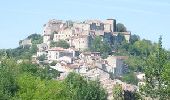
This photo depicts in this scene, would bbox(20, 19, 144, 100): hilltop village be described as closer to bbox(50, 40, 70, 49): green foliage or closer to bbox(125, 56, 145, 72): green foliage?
bbox(50, 40, 70, 49): green foliage

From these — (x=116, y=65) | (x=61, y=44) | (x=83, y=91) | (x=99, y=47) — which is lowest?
(x=116, y=65)

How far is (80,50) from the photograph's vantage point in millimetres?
146125

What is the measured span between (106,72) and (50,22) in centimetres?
3244

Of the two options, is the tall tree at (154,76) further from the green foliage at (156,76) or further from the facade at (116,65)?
the facade at (116,65)

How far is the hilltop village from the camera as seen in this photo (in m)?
131

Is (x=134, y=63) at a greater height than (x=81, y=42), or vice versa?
(x=81, y=42)

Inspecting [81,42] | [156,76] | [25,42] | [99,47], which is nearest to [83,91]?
[156,76]

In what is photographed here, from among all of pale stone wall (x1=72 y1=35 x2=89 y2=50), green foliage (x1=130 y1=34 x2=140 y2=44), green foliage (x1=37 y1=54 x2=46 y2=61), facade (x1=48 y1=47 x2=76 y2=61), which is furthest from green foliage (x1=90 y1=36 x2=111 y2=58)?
green foliage (x1=37 y1=54 x2=46 y2=61)

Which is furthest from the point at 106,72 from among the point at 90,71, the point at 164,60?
the point at 164,60

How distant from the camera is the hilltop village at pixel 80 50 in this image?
429ft

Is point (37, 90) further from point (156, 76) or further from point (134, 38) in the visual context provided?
point (134, 38)

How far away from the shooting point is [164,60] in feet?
140

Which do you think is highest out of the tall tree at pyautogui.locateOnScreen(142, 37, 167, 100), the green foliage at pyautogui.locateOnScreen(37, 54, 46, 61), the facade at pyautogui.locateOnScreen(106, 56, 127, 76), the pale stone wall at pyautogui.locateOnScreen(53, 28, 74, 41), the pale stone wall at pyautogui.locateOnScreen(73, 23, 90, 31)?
the tall tree at pyautogui.locateOnScreen(142, 37, 167, 100)

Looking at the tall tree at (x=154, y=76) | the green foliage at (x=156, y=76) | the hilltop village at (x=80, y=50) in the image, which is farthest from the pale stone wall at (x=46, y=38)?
the tall tree at (x=154, y=76)
